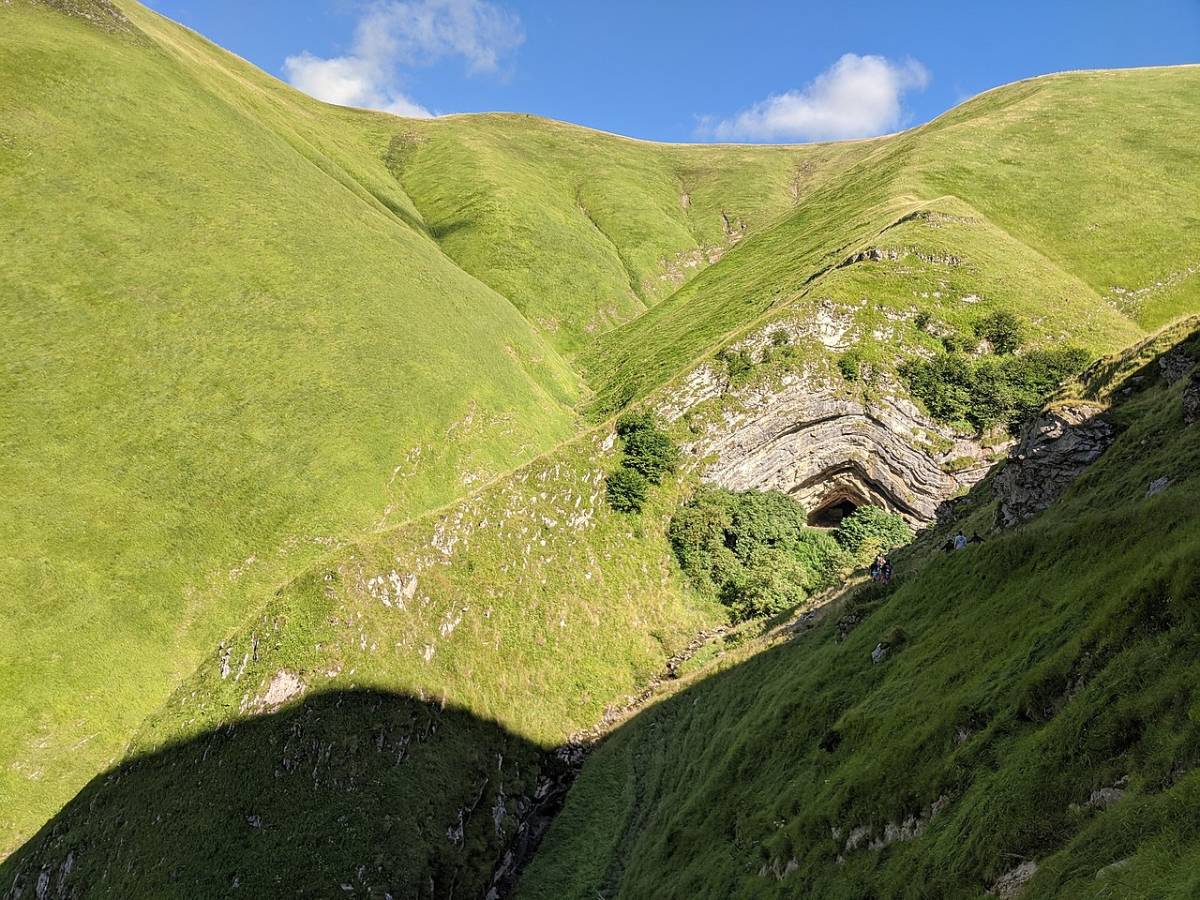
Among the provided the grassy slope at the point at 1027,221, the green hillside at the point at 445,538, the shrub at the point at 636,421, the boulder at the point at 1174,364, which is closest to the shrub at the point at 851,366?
the green hillside at the point at 445,538

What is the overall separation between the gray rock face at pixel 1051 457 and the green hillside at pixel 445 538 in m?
1.41

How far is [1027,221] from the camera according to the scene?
8275 centimetres

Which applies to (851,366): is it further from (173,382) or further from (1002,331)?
(173,382)

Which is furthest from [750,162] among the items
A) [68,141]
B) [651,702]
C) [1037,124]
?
[651,702]

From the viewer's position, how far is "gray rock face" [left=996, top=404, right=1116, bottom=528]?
2333 cm

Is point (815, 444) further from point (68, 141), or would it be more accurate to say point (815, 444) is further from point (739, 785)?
point (68, 141)

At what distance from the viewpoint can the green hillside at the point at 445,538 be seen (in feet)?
58.8

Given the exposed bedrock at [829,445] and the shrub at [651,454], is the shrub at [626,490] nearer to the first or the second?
the shrub at [651,454]

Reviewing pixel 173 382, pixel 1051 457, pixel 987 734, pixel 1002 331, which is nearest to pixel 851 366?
pixel 1002 331

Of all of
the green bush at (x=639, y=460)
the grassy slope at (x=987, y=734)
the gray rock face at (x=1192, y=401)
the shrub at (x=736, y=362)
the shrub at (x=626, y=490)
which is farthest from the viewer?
the shrub at (x=736, y=362)

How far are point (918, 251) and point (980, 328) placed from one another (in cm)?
1250

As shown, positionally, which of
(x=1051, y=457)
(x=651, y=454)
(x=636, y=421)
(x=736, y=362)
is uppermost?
(x=736, y=362)

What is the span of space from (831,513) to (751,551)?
46.7 feet

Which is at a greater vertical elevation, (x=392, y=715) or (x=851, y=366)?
(x=851, y=366)
